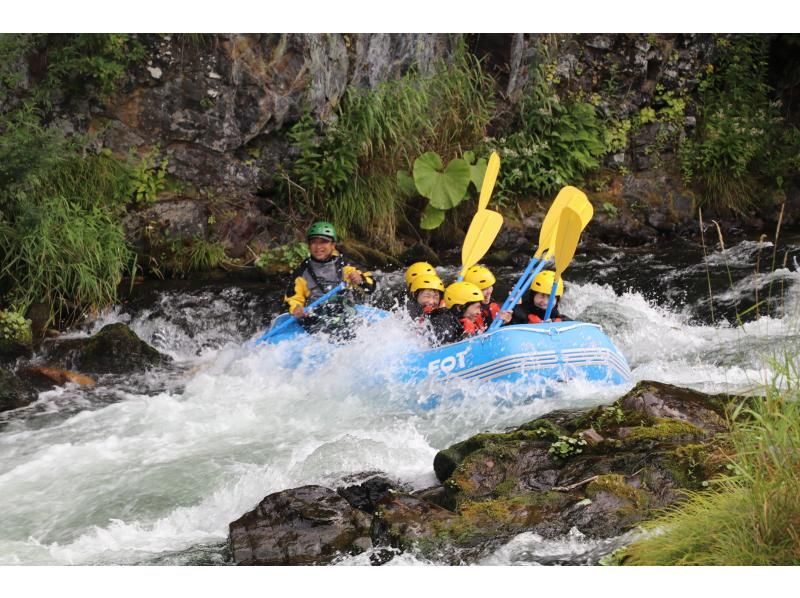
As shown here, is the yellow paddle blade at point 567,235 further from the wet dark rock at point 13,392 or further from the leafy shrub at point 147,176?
the leafy shrub at point 147,176

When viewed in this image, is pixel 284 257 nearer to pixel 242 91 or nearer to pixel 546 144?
pixel 242 91

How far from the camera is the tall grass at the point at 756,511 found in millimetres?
2836

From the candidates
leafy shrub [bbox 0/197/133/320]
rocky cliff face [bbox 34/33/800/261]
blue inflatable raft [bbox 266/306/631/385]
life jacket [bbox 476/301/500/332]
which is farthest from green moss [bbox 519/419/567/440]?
rocky cliff face [bbox 34/33/800/261]

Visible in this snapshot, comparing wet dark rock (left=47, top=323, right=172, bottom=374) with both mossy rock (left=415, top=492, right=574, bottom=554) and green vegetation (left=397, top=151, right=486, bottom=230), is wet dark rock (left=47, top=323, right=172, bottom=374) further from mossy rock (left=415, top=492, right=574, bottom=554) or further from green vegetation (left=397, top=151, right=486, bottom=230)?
mossy rock (left=415, top=492, right=574, bottom=554)

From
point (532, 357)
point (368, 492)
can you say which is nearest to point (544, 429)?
point (368, 492)

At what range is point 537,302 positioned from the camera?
6.17 m

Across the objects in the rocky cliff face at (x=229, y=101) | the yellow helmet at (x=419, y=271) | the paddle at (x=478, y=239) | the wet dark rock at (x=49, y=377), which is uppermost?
the rocky cliff face at (x=229, y=101)

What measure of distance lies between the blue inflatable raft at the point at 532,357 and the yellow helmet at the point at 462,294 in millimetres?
441

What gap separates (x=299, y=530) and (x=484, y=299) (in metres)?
2.86

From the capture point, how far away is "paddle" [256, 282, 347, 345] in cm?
634

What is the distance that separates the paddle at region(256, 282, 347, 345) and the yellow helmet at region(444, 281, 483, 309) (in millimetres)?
819

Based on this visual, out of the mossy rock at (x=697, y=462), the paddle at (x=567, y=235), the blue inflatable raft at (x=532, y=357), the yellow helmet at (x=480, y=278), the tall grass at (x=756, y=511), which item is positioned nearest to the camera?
the tall grass at (x=756, y=511)

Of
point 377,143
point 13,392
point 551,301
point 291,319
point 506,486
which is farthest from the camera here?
point 377,143

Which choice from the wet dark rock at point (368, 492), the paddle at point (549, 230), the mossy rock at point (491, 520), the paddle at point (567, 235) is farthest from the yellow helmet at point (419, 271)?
the mossy rock at point (491, 520)
